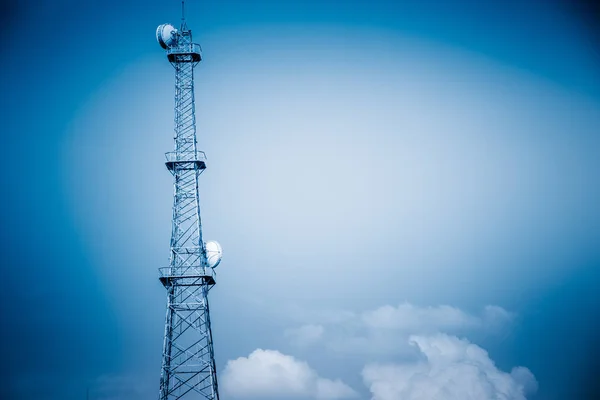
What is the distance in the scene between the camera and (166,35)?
137 feet

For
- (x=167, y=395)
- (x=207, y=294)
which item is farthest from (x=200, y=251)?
(x=167, y=395)

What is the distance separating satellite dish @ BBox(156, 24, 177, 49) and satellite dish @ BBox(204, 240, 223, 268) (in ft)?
38.9

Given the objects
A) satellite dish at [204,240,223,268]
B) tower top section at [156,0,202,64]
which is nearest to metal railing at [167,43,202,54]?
tower top section at [156,0,202,64]

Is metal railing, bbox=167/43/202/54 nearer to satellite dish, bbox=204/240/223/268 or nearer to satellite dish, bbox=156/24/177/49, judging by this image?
satellite dish, bbox=156/24/177/49

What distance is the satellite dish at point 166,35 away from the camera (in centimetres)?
4178

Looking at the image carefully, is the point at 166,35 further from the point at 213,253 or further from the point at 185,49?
the point at 213,253

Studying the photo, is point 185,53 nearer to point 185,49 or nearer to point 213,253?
point 185,49

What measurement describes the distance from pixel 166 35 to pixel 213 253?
1286 cm

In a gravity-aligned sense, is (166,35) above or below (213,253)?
above

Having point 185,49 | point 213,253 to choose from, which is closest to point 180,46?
point 185,49

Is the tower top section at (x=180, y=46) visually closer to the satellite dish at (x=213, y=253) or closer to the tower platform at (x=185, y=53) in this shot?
the tower platform at (x=185, y=53)

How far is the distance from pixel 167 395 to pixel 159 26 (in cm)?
2080

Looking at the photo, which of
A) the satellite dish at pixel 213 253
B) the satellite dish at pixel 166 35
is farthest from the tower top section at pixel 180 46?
the satellite dish at pixel 213 253

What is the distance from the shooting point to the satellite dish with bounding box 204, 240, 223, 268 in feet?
133
